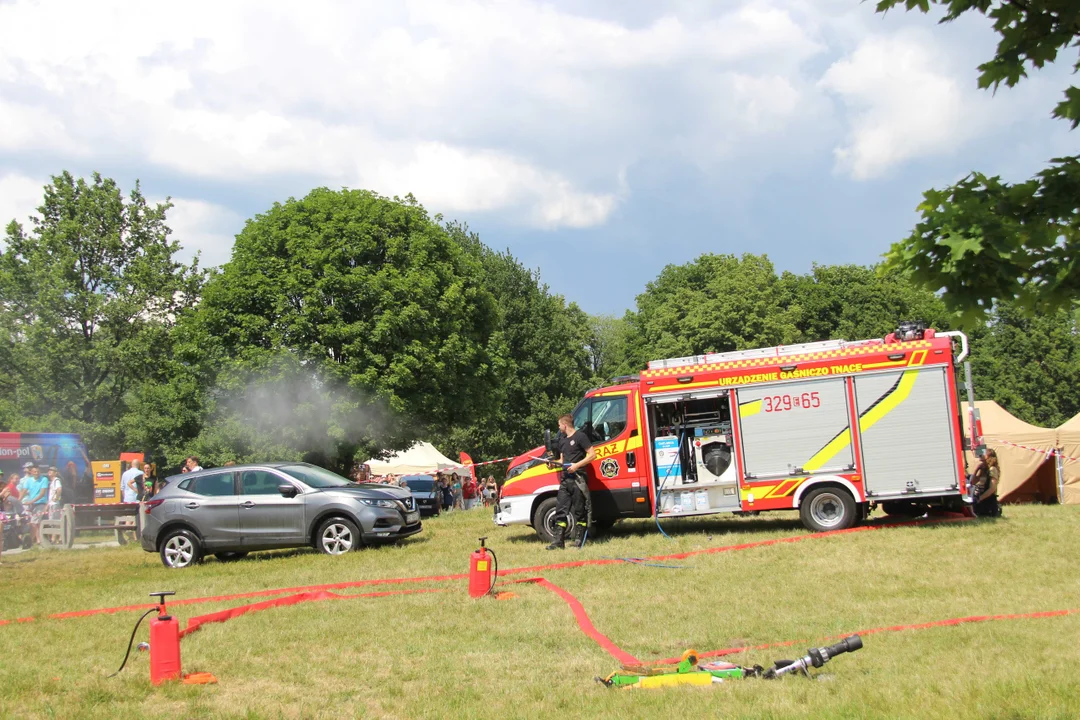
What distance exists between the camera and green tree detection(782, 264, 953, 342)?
54500 mm

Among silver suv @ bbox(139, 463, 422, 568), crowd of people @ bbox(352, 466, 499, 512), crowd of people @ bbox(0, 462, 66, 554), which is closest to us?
silver suv @ bbox(139, 463, 422, 568)

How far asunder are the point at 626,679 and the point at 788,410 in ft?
28.9

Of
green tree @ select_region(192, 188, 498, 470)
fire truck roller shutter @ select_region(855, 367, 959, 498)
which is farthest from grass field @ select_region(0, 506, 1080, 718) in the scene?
green tree @ select_region(192, 188, 498, 470)

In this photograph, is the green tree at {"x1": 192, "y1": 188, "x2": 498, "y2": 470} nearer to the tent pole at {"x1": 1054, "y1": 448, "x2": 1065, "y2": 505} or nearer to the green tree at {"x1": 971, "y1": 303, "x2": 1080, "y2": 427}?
the tent pole at {"x1": 1054, "y1": 448, "x2": 1065, "y2": 505}

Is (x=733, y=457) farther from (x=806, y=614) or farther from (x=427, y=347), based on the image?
(x=427, y=347)

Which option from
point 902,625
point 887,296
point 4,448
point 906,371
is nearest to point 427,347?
point 4,448

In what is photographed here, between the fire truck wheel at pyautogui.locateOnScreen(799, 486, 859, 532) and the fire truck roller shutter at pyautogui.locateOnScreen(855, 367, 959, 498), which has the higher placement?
the fire truck roller shutter at pyautogui.locateOnScreen(855, 367, 959, 498)

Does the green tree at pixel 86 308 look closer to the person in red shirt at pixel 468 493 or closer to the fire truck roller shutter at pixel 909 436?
the person in red shirt at pixel 468 493

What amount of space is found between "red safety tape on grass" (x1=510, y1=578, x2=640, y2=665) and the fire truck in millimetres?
4319

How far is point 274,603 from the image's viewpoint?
32.3 ft

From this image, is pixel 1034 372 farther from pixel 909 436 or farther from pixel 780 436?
pixel 780 436

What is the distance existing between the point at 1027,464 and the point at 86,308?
34441 millimetres

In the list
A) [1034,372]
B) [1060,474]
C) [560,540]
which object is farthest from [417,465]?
[1034,372]

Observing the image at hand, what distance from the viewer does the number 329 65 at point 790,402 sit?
46.7 ft
